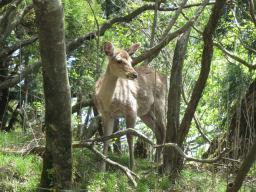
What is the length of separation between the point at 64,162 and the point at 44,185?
1.56ft

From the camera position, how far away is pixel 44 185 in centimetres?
416

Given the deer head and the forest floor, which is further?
the deer head

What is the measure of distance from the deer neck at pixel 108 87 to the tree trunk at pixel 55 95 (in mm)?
2711

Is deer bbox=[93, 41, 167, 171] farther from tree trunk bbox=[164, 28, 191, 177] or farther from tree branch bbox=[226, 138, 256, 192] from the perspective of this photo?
tree branch bbox=[226, 138, 256, 192]

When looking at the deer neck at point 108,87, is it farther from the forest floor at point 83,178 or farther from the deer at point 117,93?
the forest floor at point 83,178

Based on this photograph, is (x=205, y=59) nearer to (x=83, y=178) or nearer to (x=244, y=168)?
(x=244, y=168)

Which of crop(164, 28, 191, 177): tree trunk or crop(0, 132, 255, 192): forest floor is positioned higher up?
crop(164, 28, 191, 177): tree trunk

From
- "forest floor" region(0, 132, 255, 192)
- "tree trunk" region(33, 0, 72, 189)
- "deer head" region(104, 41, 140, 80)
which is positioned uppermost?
"deer head" region(104, 41, 140, 80)

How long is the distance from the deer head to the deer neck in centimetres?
10

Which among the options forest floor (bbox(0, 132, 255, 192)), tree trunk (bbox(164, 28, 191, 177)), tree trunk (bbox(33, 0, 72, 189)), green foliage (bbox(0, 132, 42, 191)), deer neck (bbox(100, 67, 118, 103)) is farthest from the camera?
deer neck (bbox(100, 67, 118, 103))

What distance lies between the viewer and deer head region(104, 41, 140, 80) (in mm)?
6453

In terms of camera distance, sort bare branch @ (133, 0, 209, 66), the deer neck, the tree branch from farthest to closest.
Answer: the deer neck
bare branch @ (133, 0, 209, 66)
the tree branch

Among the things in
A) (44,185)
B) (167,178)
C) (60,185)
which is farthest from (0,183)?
(167,178)

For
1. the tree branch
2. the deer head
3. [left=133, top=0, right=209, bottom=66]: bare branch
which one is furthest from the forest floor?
[left=133, top=0, right=209, bottom=66]: bare branch
